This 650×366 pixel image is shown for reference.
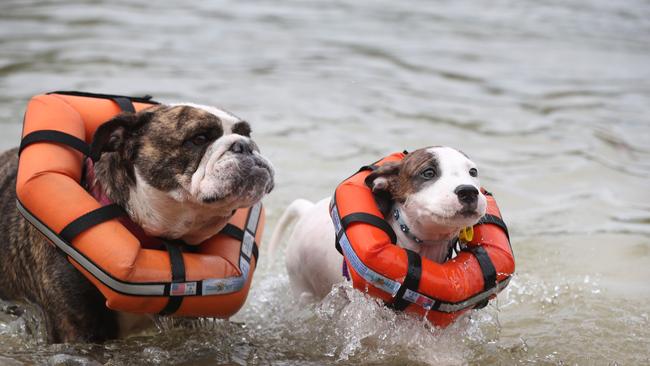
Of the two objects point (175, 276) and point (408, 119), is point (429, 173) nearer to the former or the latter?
point (175, 276)

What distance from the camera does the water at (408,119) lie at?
509cm

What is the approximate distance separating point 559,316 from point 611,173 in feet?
12.8

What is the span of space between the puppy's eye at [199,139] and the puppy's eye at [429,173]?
1194mm

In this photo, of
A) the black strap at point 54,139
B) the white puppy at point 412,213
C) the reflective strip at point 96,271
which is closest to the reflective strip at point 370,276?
the white puppy at point 412,213

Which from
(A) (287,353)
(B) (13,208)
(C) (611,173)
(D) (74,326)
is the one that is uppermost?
(B) (13,208)

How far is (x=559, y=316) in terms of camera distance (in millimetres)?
5766

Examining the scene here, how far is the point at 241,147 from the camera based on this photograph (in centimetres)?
449

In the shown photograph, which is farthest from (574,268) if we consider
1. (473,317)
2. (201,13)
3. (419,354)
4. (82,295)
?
(201,13)

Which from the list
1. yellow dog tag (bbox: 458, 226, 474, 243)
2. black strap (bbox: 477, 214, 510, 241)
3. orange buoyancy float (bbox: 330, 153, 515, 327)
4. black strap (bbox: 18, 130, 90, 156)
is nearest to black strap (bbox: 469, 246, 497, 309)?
orange buoyancy float (bbox: 330, 153, 515, 327)

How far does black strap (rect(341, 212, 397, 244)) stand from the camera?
4.73 m

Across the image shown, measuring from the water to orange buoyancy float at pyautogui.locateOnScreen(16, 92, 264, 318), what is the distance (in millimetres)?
428

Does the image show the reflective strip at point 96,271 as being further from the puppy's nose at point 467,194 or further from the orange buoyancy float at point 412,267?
the puppy's nose at point 467,194

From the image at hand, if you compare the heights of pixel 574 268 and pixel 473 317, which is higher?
pixel 473 317

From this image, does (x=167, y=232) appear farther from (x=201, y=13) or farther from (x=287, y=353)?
(x=201, y=13)
